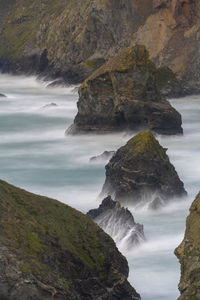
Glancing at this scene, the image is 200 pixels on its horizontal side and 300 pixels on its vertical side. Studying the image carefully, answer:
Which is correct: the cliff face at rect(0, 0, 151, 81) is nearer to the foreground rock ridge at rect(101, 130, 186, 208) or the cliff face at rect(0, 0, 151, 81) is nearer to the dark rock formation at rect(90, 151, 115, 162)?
the dark rock formation at rect(90, 151, 115, 162)

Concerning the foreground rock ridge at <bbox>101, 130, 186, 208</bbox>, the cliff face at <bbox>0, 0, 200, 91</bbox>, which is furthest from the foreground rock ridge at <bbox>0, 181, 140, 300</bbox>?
the cliff face at <bbox>0, 0, 200, 91</bbox>

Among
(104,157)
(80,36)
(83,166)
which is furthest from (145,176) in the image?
(80,36)

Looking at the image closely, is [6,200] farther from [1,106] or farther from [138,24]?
[138,24]

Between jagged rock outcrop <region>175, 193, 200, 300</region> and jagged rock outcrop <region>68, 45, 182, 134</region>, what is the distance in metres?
28.6

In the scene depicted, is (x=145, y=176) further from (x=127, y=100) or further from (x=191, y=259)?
(x=127, y=100)

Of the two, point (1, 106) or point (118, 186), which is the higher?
point (1, 106)

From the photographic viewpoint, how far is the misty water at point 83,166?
18062 millimetres

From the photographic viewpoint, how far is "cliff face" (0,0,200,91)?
70.8 meters

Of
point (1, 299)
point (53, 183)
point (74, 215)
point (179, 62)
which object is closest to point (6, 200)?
point (74, 215)

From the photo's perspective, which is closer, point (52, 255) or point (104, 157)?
point (52, 255)

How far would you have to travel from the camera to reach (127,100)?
39688mm

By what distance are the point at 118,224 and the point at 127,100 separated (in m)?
19.9

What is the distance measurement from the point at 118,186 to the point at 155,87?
1674 centimetres

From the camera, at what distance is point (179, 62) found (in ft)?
227
